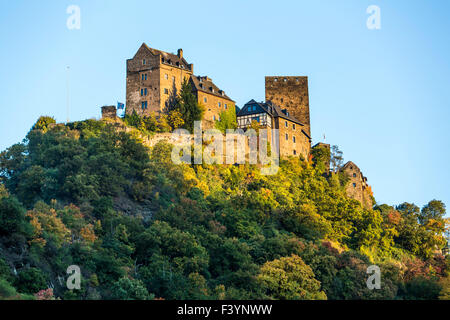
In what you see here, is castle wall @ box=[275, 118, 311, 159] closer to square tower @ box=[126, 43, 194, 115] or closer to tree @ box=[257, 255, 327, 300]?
square tower @ box=[126, 43, 194, 115]

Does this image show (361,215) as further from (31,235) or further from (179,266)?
(31,235)

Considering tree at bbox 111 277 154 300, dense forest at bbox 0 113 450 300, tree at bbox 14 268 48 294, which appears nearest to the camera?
tree at bbox 14 268 48 294

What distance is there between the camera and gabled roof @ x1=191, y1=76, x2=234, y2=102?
79.3 metres

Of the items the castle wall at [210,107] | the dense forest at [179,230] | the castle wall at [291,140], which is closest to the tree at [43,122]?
the dense forest at [179,230]

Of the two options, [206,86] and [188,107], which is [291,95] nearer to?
[206,86]

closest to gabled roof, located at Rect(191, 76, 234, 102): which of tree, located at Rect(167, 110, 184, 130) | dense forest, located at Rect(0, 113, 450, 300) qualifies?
tree, located at Rect(167, 110, 184, 130)

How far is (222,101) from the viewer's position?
80.8 meters

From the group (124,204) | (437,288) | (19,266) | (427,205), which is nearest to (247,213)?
(124,204)

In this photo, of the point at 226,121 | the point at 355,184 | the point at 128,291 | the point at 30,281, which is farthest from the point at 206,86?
the point at 30,281

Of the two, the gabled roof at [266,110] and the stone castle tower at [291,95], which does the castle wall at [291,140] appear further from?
the stone castle tower at [291,95]

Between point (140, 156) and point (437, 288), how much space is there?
27.8 meters

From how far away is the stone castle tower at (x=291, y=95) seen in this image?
87.5m
